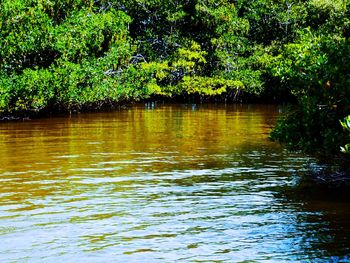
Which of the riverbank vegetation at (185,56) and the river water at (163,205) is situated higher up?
the riverbank vegetation at (185,56)

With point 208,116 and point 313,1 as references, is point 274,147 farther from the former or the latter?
point 313,1

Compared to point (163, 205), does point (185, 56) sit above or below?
above

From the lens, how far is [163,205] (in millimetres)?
8461

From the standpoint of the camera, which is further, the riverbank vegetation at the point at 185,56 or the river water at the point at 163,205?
the riverbank vegetation at the point at 185,56

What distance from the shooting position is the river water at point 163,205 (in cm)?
643

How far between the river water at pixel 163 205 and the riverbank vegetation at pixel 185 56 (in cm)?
128

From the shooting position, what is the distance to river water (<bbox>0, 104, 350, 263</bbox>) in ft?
21.1

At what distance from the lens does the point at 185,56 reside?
121ft

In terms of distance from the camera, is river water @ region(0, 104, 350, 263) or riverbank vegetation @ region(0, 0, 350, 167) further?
riverbank vegetation @ region(0, 0, 350, 167)

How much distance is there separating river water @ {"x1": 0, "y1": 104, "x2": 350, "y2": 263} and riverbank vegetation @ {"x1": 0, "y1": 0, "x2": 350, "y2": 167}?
4.20ft

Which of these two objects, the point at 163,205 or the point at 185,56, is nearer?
the point at 163,205

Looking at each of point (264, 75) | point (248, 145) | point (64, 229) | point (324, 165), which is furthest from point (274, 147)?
point (264, 75)

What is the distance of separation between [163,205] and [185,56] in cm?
2888

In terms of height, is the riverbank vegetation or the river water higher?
the riverbank vegetation
